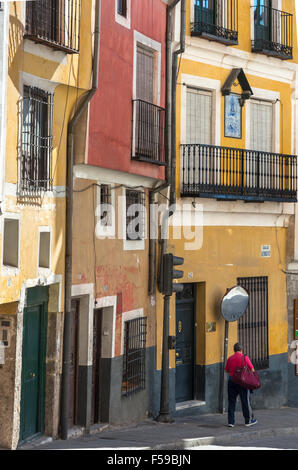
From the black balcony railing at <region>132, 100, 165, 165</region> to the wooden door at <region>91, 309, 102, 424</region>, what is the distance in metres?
3.09

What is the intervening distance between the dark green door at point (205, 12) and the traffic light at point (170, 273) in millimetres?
5312

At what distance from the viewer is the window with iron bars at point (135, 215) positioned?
17.8 meters

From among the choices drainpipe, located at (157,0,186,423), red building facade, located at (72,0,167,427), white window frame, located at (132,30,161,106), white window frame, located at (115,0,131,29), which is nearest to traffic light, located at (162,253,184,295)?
drainpipe, located at (157,0,186,423)

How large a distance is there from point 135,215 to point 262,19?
684cm

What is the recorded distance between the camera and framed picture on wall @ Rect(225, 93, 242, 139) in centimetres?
2108

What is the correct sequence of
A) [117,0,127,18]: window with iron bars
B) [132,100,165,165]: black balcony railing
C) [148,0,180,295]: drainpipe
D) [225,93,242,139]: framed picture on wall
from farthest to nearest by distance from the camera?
[225,93,242,139]: framed picture on wall < [148,0,180,295]: drainpipe < [132,100,165,165]: black balcony railing < [117,0,127,18]: window with iron bars

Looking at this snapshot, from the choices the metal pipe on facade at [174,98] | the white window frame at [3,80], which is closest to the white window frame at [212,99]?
the metal pipe on facade at [174,98]

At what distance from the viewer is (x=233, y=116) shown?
69.8ft

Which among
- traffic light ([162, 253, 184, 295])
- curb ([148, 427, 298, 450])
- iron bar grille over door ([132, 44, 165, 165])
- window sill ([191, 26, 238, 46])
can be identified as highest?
window sill ([191, 26, 238, 46])

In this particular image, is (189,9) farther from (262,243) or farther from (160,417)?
(160,417)

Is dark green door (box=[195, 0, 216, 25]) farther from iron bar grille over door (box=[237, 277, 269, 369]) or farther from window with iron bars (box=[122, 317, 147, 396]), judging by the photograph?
window with iron bars (box=[122, 317, 147, 396])

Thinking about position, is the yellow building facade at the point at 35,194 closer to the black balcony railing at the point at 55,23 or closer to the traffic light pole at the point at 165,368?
the black balcony railing at the point at 55,23

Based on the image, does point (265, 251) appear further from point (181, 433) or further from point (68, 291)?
point (68, 291)
